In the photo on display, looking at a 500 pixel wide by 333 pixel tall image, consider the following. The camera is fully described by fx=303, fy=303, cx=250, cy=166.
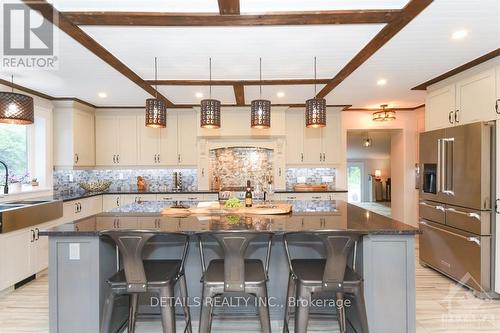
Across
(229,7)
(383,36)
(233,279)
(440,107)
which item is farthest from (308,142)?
(233,279)

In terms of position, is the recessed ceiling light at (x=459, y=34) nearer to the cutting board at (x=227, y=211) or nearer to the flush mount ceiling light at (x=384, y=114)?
the cutting board at (x=227, y=211)

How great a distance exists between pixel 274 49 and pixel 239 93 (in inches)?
64.3

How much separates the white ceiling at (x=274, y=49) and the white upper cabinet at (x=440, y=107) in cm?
27

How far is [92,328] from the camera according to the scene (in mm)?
2203

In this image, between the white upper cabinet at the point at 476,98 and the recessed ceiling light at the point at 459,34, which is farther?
the white upper cabinet at the point at 476,98

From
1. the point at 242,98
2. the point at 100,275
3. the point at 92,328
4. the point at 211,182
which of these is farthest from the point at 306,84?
the point at 92,328

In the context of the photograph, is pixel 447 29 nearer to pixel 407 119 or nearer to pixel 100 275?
pixel 100 275

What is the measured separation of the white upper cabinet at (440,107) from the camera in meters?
3.73

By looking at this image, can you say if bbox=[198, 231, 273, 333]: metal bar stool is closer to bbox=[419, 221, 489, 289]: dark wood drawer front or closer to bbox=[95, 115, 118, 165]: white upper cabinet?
bbox=[419, 221, 489, 289]: dark wood drawer front

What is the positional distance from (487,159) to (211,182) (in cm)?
420

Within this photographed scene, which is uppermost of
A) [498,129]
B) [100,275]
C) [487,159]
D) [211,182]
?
[498,129]

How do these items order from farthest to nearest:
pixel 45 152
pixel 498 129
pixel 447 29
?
1. pixel 45 152
2. pixel 498 129
3. pixel 447 29

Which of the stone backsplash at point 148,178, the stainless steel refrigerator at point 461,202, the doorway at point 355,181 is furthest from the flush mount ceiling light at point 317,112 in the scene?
the doorway at point 355,181

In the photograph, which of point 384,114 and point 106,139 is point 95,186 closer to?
point 106,139
